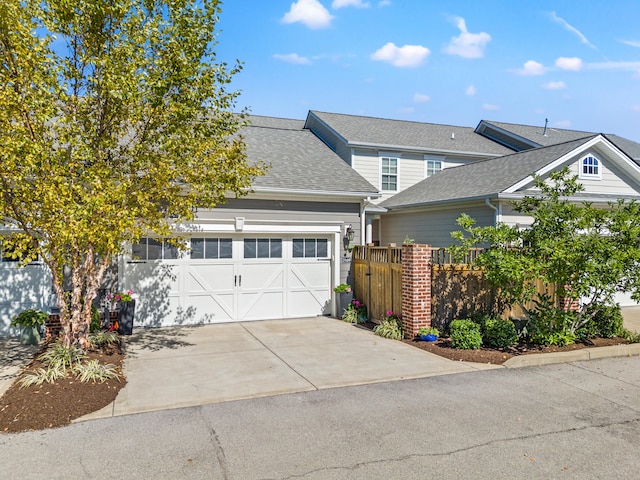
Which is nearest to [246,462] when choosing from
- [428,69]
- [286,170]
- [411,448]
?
[411,448]

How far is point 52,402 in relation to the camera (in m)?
5.81

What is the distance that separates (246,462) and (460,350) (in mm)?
5489

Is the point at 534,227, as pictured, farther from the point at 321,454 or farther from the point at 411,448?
the point at 321,454

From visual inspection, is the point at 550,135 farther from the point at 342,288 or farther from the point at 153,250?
the point at 153,250

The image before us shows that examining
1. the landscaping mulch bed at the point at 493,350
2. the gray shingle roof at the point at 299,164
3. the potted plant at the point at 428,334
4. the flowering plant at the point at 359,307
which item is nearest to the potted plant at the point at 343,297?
the flowering plant at the point at 359,307

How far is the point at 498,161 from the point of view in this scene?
1662 cm

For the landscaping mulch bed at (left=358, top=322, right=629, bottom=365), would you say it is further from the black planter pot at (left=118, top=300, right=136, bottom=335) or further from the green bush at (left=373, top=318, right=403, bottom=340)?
the black planter pot at (left=118, top=300, right=136, bottom=335)

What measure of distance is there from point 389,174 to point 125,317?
1246 centimetres

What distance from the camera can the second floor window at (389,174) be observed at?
19323 millimetres

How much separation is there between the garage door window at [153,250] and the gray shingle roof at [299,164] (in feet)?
8.65

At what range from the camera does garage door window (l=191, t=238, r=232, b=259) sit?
38.3 feet

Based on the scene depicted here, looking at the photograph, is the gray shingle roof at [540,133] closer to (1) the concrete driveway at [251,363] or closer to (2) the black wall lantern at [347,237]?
(2) the black wall lantern at [347,237]

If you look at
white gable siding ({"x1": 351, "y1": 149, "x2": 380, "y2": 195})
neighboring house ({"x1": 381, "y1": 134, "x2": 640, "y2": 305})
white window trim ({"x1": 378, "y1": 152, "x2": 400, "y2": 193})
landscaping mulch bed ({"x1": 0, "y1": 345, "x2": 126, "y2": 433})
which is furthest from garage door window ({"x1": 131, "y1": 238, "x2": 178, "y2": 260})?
Answer: white window trim ({"x1": 378, "y1": 152, "x2": 400, "y2": 193})

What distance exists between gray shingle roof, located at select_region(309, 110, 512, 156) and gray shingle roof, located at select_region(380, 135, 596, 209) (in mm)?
2521
